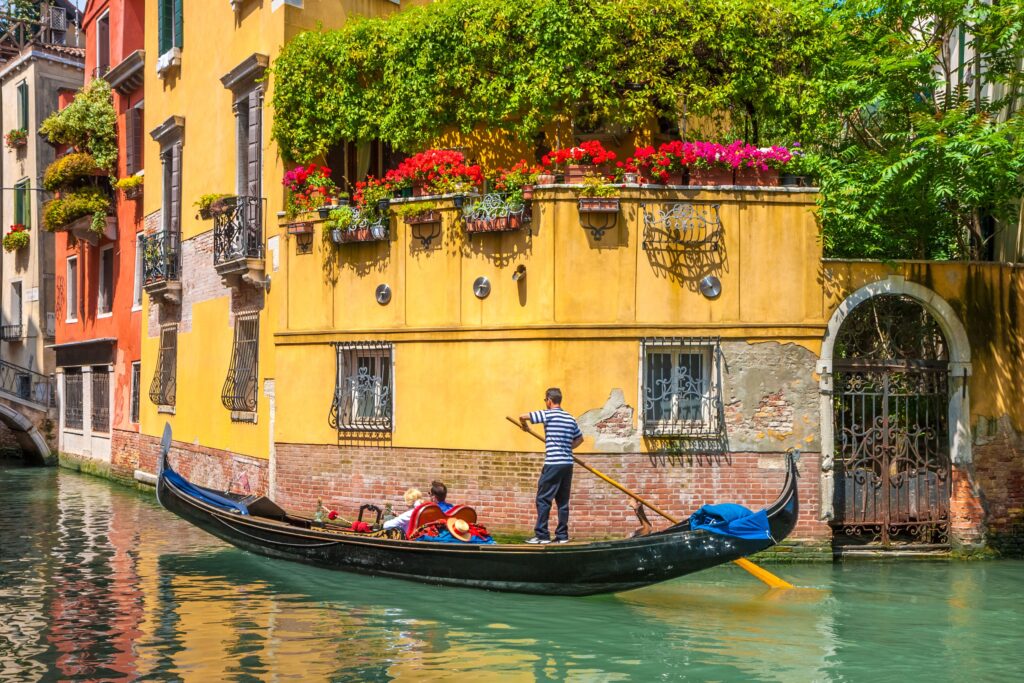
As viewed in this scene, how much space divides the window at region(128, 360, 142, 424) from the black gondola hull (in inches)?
401

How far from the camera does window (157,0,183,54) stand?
57.3 ft

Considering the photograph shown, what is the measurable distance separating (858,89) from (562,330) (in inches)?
138

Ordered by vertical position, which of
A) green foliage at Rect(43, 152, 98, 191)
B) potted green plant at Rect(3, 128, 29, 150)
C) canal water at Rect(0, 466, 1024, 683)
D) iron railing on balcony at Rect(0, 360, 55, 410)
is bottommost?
canal water at Rect(0, 466, 1024, 683)

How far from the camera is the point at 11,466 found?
24.1 m

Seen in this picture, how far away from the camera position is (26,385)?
83.6ft

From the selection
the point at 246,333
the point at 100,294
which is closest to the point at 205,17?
the point at 246,333

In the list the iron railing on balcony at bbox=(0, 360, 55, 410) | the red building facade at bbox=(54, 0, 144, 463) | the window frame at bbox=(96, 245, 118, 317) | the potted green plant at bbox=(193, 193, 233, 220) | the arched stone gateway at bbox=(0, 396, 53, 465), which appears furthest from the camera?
the iron railing on balcony at bbox=(0, 360, 55, 410)

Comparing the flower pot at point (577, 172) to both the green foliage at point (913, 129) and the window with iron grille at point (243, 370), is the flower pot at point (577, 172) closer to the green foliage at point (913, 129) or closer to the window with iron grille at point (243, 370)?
the green foliage at point (913, 129)

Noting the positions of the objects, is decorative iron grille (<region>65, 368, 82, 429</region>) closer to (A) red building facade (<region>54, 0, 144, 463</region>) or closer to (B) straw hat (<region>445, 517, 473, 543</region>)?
(A) red building facade (<region>54, 0, 144, 463</region>)

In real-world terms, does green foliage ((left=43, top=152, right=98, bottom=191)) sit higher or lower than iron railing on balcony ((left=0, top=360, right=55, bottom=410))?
higher

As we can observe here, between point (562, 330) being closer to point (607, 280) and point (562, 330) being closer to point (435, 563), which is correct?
point (607, 280)

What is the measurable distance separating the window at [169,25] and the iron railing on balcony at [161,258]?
2.82m

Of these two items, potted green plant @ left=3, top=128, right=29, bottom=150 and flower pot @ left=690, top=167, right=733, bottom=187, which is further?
potted green plant @ left=3, top=128, right=29, bottom=150

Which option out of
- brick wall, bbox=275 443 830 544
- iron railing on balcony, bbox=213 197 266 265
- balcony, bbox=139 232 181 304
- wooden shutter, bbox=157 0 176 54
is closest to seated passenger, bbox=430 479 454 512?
brick wall, bbox=275 443 830 544
